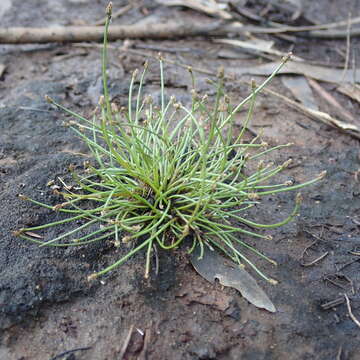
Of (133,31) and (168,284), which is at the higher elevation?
(133,31)

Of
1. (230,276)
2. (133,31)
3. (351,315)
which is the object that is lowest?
(351,315)

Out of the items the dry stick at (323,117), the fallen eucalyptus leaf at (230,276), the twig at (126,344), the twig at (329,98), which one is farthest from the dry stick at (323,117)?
the twig at (126,344)

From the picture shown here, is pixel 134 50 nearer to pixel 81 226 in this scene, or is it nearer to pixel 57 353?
pixel 81 226

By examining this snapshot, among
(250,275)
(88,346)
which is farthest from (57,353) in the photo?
(250,275)

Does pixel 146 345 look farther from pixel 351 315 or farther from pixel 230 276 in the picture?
pixel 351 315

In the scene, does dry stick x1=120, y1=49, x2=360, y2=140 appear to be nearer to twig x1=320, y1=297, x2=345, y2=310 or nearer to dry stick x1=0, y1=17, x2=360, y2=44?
dry stick x1=0, y1=17, x2=360, y2=44

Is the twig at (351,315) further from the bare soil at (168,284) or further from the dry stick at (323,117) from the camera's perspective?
the dry stick at (323,117)

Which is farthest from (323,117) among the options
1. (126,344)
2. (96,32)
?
(126,344)
